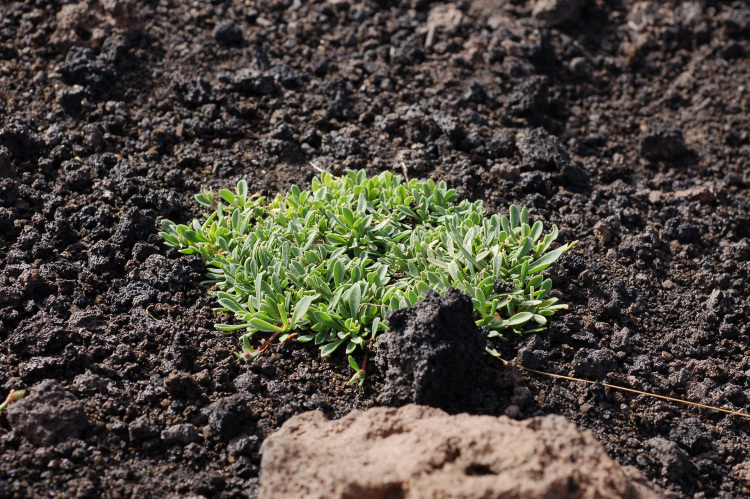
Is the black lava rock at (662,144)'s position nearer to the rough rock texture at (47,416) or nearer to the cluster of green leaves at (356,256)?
the cluster of green leaves at (356,256)

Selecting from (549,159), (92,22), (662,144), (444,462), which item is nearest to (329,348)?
(444,462)

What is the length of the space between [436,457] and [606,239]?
87.3 inches

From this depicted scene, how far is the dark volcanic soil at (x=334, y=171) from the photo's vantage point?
2.98 meters

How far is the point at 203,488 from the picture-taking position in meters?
2.73

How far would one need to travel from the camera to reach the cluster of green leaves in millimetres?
3303

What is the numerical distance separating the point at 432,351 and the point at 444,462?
620mm

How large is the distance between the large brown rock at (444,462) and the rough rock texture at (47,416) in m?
0.87

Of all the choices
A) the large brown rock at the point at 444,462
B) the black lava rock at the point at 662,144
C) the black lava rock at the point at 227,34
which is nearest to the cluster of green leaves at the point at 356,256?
the large brown rock at the point at 444,462

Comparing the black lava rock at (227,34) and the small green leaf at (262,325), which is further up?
the black lava rock at (227,34)

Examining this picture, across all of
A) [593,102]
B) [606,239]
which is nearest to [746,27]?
[593,102]

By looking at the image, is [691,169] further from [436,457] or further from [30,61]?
[30,61]

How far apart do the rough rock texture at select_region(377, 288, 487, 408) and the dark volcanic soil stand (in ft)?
0.58

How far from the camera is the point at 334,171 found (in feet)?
14.5

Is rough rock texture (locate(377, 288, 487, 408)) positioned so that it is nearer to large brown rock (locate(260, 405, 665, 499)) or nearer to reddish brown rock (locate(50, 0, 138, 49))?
large brown rock (locate(260, 405, 665, 499))
